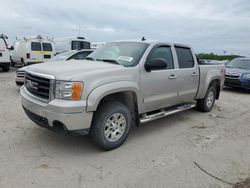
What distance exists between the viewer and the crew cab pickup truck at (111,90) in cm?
330

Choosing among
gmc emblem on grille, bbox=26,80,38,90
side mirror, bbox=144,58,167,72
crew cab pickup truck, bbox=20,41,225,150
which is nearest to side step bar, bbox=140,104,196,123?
crew cab pickup truck, bbox=20,41,225,150

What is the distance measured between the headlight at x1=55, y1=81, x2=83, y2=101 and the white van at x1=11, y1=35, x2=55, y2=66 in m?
11.9

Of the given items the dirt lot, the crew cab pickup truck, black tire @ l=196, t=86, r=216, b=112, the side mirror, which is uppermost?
the side mirror

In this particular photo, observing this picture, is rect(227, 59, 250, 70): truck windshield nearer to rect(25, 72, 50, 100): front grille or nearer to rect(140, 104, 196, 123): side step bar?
rect(140, 104, 196, 123): side step bar

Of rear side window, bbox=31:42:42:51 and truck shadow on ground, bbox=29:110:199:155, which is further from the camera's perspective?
rear side window, bbox=31:42:42:51

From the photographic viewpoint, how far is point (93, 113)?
352 centimetres

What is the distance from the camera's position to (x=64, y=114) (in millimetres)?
3215

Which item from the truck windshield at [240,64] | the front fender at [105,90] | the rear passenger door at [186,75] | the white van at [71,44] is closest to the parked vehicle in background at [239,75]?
the truck windshield at [240,64]

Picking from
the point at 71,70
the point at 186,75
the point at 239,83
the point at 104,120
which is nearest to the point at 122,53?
the point at 71,70

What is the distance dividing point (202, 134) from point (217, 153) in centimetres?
91

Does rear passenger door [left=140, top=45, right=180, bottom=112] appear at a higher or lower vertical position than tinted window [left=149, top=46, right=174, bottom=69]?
lower

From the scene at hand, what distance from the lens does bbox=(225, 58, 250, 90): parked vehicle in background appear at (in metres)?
10.0

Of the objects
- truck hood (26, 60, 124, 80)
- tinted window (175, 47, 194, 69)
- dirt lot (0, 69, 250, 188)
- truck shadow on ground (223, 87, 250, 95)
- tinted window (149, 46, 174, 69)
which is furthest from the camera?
truck shadow on ground (223, 87, 250, 95)

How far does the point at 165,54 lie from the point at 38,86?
8.65 ft
